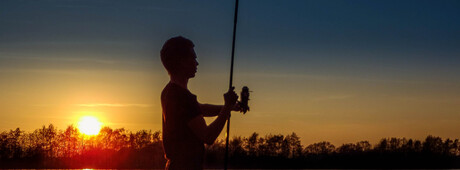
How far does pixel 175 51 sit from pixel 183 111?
0.53m

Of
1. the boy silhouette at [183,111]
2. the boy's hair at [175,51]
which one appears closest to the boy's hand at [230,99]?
the boy silhouette at [183,111]

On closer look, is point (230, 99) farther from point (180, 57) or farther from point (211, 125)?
point (180, 57)

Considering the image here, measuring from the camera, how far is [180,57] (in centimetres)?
540

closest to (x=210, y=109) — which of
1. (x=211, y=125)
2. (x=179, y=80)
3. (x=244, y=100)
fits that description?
(x=244, y=100)

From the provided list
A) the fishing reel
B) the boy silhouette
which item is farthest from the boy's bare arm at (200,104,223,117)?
→ the boy silhouette

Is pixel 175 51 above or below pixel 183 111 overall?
above

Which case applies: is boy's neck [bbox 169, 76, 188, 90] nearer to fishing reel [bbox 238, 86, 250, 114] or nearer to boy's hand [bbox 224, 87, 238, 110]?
boy's hand [bbox 224, 87, 238, 110]

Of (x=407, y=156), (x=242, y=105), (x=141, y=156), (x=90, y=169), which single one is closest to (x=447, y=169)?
(x=407, y=156)

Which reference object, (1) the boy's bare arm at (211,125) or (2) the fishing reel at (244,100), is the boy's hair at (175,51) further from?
(2) the fishing reel at (244,100)

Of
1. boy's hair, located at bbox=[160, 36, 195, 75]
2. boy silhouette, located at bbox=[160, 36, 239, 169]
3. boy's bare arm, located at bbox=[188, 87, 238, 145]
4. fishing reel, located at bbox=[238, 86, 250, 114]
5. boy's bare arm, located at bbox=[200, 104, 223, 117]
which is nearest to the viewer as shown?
boy's bare arm, located at bbox=[188, 87, 238, 145]

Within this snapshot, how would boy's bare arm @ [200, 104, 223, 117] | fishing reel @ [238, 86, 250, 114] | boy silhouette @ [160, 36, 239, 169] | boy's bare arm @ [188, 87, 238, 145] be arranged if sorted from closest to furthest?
boy's bare arm @ [188, 87, 238, 145] → boy silhouette @ [160, 36, 239, 169] → fishing reel @ [238, 86, 250, 114] → boy's bare arm @ [200, 104, 223, 117]

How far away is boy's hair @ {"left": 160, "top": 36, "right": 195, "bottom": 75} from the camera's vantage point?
540cm

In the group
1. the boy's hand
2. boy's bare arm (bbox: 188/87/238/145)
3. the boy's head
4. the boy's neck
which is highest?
the boy's head

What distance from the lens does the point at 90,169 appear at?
469 ft
